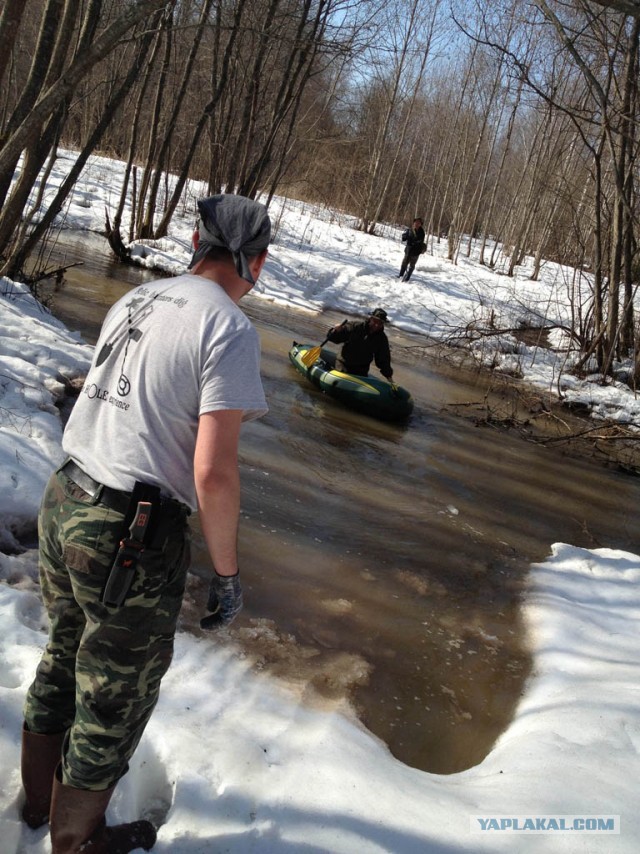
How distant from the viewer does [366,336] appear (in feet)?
Result: 32.4

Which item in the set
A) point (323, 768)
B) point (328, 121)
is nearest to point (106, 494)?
point (323, 768)

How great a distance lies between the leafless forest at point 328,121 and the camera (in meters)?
7.03

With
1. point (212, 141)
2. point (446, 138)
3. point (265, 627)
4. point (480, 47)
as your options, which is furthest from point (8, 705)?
point (446, 138)

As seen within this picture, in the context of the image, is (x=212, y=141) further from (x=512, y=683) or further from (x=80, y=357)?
(x=512, y=683)

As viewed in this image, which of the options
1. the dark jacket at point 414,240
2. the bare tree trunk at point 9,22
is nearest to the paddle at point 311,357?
the bare tree trunk at point 9,22

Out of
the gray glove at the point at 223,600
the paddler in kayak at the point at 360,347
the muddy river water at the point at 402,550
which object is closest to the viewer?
the gray glove at the point at 223,600

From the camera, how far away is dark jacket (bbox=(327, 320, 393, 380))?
32.6ft

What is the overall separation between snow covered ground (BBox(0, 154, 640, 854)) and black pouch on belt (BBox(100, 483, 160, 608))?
941mm

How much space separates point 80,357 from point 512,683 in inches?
185

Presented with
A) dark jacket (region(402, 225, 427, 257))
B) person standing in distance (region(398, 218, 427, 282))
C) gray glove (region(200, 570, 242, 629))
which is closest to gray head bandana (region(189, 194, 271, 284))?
gray glove (region(200, 570, 242, 629))

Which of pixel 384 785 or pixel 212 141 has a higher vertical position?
pixel 212 141

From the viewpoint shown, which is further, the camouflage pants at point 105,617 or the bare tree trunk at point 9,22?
the bare tree trunk at point 9,22

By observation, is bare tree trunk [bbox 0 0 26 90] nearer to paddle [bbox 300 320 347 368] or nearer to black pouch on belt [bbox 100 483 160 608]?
black pouch on belt [bbox 100 483 160 608]

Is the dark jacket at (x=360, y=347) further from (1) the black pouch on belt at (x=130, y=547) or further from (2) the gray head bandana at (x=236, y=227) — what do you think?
(1) the black pouch on belt at (x=130, y=547)
